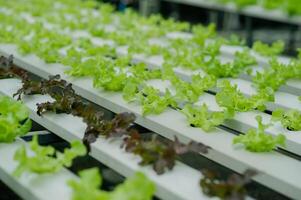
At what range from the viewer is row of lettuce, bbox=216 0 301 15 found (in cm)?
543

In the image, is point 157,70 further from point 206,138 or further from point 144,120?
point 206,138

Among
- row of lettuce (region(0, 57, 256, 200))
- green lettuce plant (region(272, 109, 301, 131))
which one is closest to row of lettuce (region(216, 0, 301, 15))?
green lettuce plant (region(272, 109, 301, 131))

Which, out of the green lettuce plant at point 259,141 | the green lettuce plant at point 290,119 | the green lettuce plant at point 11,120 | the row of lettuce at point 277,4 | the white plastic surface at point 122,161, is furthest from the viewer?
the row of lettuce at point 277,4

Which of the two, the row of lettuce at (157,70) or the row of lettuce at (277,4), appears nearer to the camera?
the row of lettuce at (157,70)

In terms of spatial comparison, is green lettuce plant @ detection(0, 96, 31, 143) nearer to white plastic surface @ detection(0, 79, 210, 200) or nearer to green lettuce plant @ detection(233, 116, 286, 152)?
white plastic surface @ detection(0, 79, 210, 200)

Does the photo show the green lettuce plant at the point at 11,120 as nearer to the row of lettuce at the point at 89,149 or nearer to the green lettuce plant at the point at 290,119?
the row of lettuce at the point at 89,149

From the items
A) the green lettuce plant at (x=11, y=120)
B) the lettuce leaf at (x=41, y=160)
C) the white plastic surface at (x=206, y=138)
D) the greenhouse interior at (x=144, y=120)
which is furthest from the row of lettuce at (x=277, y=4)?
the lettuce leaf at (x=41, y=160)

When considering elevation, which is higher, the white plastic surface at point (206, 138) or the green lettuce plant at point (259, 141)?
the green lettuce plant at point (259, 141)

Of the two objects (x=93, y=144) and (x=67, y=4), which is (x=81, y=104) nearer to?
(x=93, y=144)

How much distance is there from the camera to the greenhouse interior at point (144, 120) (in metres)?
1.60

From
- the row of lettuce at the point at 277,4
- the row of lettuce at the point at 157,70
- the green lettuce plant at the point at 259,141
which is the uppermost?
the green lettuce plant at the point at 259,141

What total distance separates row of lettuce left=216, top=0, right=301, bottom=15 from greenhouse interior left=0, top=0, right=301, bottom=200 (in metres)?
1.87

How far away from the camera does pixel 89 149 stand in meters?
1.91

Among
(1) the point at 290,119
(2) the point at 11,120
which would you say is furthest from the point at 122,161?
(1) the point at 290,119
